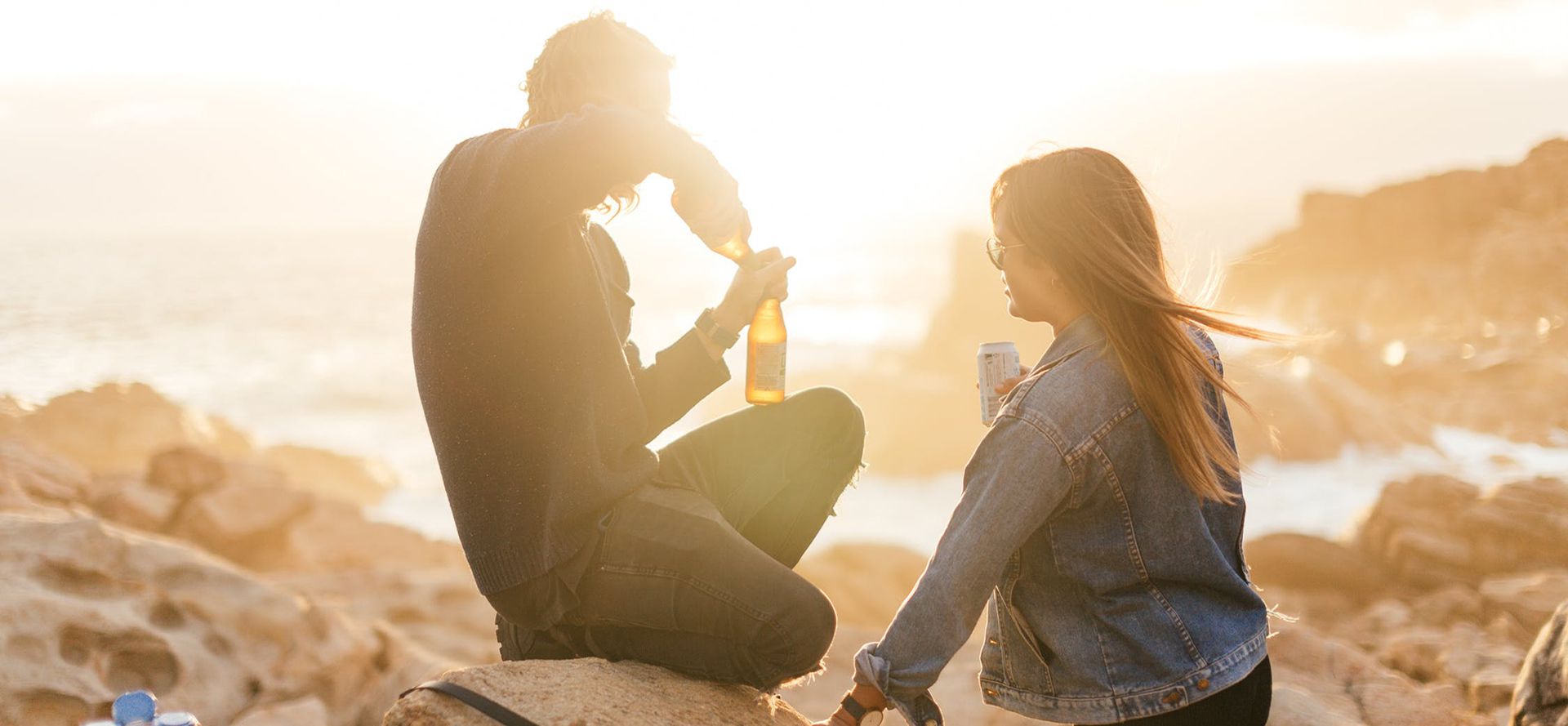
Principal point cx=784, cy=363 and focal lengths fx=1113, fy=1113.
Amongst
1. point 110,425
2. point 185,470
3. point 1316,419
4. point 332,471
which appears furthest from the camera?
point 332,471

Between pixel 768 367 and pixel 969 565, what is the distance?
1.08 m

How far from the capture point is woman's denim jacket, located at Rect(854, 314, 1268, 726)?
2.31m

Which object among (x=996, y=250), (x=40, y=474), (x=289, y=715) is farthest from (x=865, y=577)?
(x=996, y=250)

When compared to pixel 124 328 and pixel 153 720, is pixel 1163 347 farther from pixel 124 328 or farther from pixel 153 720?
pixel 124 328

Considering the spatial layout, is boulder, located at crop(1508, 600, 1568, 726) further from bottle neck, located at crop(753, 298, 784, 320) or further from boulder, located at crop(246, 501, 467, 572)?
boulder, located at crop(246, 501, 467, 572)

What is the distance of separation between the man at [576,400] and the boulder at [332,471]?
16.7 m

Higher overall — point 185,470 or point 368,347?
point 368,347

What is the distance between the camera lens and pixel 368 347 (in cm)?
4472

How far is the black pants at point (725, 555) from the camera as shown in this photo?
2600 mm

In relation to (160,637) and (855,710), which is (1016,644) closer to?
(855,710)

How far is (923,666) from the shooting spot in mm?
2309

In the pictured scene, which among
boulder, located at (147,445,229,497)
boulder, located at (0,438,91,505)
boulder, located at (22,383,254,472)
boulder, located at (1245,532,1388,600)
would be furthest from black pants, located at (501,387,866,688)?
boulder, located at (22,383,254,472)

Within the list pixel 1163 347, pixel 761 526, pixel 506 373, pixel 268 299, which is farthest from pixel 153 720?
pixel 268 299

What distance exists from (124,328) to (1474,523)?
160ft
